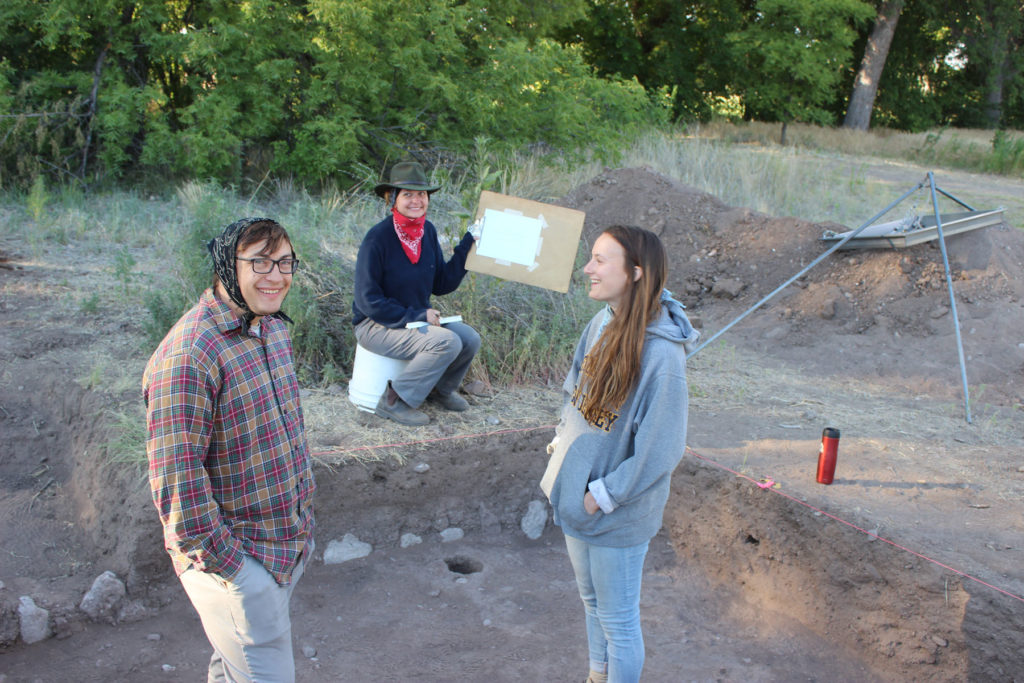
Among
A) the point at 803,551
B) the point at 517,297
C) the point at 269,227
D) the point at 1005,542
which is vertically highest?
the point at 269,227

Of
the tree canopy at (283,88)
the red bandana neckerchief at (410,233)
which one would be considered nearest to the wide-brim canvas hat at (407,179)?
the red bandana neckerchief at (410,233)

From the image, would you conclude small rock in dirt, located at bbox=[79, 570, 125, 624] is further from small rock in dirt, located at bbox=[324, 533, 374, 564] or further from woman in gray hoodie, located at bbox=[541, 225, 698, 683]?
woman in gray hoodie, located at bbox=[541, 225, 698, 683]

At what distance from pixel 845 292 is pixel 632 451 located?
7059 mm

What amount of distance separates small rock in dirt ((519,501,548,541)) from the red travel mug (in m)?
1.70

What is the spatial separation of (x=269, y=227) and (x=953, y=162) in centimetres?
1934

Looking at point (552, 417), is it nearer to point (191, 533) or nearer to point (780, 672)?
point (780, 672)

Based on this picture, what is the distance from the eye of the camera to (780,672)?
3.94m

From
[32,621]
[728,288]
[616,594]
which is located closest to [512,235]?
[616,594]

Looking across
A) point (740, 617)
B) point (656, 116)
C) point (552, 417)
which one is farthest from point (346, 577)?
point (656, 116)

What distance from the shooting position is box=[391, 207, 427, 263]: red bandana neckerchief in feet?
14.9

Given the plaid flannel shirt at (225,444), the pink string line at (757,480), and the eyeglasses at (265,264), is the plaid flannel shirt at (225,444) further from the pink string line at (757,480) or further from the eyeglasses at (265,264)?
the pink string line at (757,480)

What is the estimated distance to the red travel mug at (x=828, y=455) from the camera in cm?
460

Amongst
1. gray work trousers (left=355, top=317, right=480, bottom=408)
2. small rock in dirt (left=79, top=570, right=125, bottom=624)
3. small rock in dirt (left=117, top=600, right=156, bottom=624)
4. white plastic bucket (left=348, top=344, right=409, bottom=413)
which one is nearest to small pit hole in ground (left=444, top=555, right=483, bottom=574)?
gray work trousers (left=355, top=317, right=480, bottom=408)

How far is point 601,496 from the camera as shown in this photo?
255 cm
